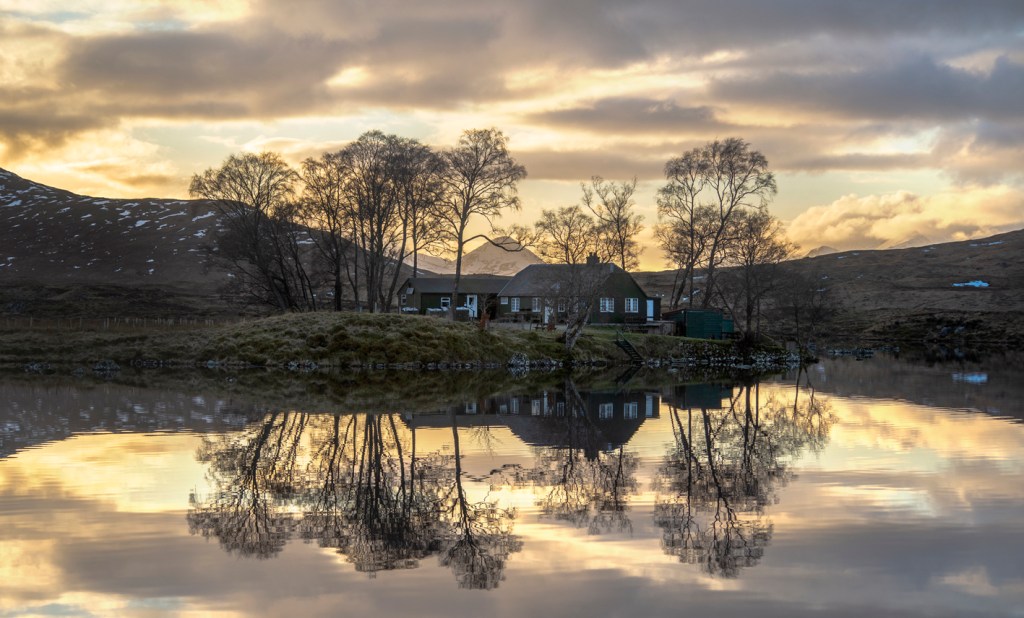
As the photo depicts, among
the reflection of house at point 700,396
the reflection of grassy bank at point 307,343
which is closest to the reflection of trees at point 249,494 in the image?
the reflection of house at point 700,396

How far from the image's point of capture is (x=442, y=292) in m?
95.8

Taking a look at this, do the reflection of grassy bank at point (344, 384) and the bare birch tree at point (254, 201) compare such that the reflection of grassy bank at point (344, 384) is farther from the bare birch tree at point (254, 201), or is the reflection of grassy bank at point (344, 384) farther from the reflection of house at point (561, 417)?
the bare birch tree at point (254, 201)

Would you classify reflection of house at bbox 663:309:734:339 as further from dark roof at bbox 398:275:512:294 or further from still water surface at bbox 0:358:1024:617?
still water surface at bbox 0:358:1024:617

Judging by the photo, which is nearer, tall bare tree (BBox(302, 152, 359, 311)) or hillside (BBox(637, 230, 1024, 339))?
tall bare tree (BBox(302, 152, 359, 311))

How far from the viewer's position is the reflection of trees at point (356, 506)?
1201 centimetres

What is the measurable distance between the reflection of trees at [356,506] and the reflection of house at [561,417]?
3.18 metres

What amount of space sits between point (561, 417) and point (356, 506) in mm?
14521

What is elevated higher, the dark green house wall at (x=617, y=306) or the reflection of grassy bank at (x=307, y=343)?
the dark green house wall at (x=617, y=306)

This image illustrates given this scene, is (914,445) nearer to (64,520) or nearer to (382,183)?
(64,520)

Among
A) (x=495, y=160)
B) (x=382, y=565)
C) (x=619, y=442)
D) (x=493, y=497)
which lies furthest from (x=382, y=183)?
(x=382, y=565)

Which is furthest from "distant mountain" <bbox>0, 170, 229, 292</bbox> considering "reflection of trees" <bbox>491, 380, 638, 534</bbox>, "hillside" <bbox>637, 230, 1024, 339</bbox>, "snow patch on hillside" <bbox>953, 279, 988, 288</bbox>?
"reflection of trees" <bbox>491, 380, 638, 534</bbox>

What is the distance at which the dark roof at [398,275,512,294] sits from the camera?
92.1 metres

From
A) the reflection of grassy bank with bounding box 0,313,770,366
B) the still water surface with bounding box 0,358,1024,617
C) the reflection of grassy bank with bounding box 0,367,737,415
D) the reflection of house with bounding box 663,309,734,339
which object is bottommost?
the still water surface with bounding box 0,358,1024,617

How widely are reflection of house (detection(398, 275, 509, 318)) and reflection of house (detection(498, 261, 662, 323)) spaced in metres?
4.40
